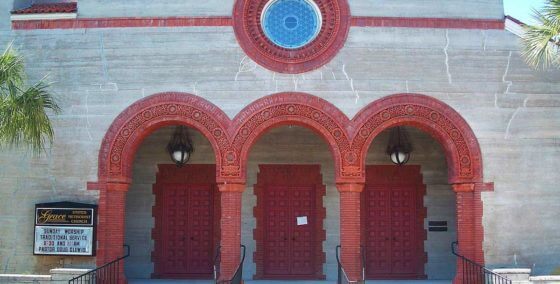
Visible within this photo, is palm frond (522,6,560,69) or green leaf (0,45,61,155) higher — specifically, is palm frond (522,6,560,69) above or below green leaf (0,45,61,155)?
above

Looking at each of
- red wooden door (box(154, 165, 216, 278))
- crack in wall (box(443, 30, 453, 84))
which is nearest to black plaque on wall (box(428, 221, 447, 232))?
crack in wall (box(443, 30, 453, 84))

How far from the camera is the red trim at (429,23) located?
14695mm

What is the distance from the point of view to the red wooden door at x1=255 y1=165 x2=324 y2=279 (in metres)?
16.3

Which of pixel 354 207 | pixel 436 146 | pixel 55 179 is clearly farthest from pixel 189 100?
pixel 436 146

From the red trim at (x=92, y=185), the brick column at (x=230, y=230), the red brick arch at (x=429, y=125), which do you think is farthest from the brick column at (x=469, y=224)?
the red trim at (x=92, y=185)

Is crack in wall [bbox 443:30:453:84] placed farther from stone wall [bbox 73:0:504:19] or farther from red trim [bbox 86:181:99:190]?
red trim [bbox 86:181:99:190]

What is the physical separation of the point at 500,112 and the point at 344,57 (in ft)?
12.0

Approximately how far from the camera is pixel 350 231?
14.1 m

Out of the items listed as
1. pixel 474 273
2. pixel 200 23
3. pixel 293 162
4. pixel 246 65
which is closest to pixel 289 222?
pixel 293 162

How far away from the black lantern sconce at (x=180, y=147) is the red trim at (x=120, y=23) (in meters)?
2.92

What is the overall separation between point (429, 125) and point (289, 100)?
3.12 meters

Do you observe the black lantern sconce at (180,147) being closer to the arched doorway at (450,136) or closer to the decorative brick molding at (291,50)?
the decorative brick molding at (291,50)

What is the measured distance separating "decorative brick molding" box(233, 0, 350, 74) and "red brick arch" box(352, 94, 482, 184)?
1568mm

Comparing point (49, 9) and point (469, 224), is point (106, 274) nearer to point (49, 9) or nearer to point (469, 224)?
point (49, 9)
